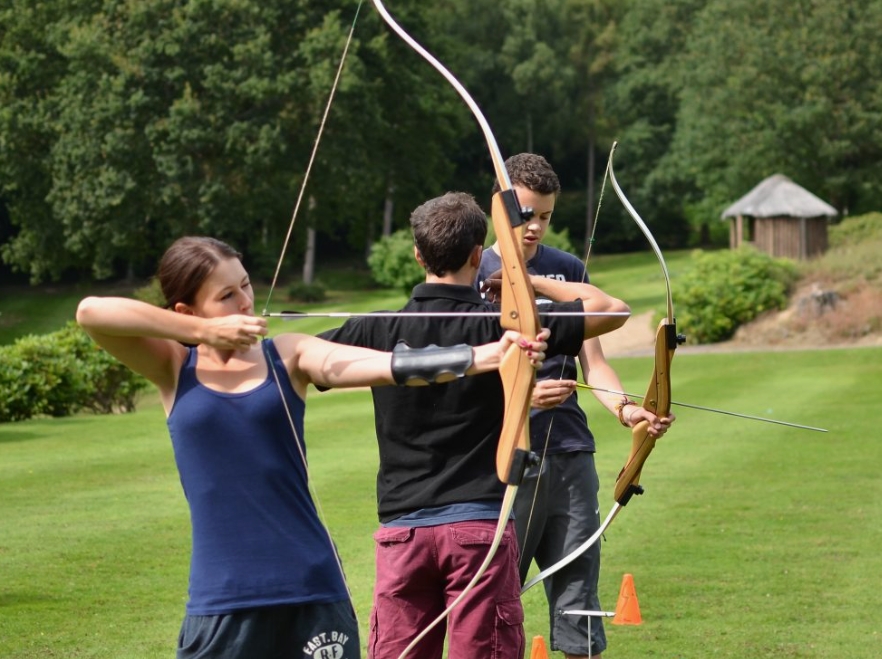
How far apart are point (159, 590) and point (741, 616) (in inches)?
122

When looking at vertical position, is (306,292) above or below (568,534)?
below

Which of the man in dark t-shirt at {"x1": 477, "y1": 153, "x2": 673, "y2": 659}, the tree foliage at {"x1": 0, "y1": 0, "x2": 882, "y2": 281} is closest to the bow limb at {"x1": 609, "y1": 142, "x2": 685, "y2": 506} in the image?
the man in dark t-shirt at {"x1": 477, "y1": 153, "x2": 673, "y2": 659}

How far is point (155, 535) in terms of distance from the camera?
28.3 feet

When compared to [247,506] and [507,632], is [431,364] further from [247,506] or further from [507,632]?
[507,632]

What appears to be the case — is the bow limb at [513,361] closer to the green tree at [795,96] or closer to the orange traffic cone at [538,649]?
the orange traffic cone at [538,649]

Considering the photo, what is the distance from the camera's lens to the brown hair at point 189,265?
119 inches

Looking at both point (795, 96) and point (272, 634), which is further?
point (795, 96)

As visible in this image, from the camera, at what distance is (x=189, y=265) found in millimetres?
3039

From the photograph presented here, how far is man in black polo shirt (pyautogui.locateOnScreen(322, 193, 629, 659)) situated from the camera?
11.3 ft

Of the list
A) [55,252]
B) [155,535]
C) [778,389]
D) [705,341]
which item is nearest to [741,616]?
[155,535]

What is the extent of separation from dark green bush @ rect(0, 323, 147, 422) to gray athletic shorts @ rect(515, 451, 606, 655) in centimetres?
1251

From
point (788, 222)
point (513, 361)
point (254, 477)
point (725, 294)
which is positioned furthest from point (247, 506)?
point (788, 222)

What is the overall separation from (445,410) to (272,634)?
32.5 inches

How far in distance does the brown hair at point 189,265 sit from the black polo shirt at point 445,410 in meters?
0.55
